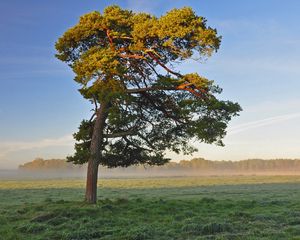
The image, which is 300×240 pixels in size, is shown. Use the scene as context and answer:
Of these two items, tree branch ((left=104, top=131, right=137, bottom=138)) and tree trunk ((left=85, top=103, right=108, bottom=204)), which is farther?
tree branch ((left=104, top=131, right=137, bottom=138))

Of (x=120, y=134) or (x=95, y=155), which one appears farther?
(x=120, y=134)

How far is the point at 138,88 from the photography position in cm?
2869

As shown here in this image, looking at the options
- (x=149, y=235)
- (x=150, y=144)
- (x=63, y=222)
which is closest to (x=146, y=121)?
(x=150, y=144)

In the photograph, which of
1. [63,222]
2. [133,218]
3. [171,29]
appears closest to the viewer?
[63,222]

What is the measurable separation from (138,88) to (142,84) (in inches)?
33.9

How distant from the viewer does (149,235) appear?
655 inches

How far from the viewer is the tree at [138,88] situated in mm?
26188

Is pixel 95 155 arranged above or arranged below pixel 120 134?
below

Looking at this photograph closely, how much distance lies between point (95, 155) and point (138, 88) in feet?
18.7

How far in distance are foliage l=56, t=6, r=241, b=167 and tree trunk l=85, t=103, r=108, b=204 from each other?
0.29 metres

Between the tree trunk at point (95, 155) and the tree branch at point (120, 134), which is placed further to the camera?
the tree branch at point (120, 134)

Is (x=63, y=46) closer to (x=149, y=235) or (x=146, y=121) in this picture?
(x=146, y=121)

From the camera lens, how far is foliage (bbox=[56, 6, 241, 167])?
26172mm

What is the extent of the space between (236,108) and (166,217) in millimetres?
9131
